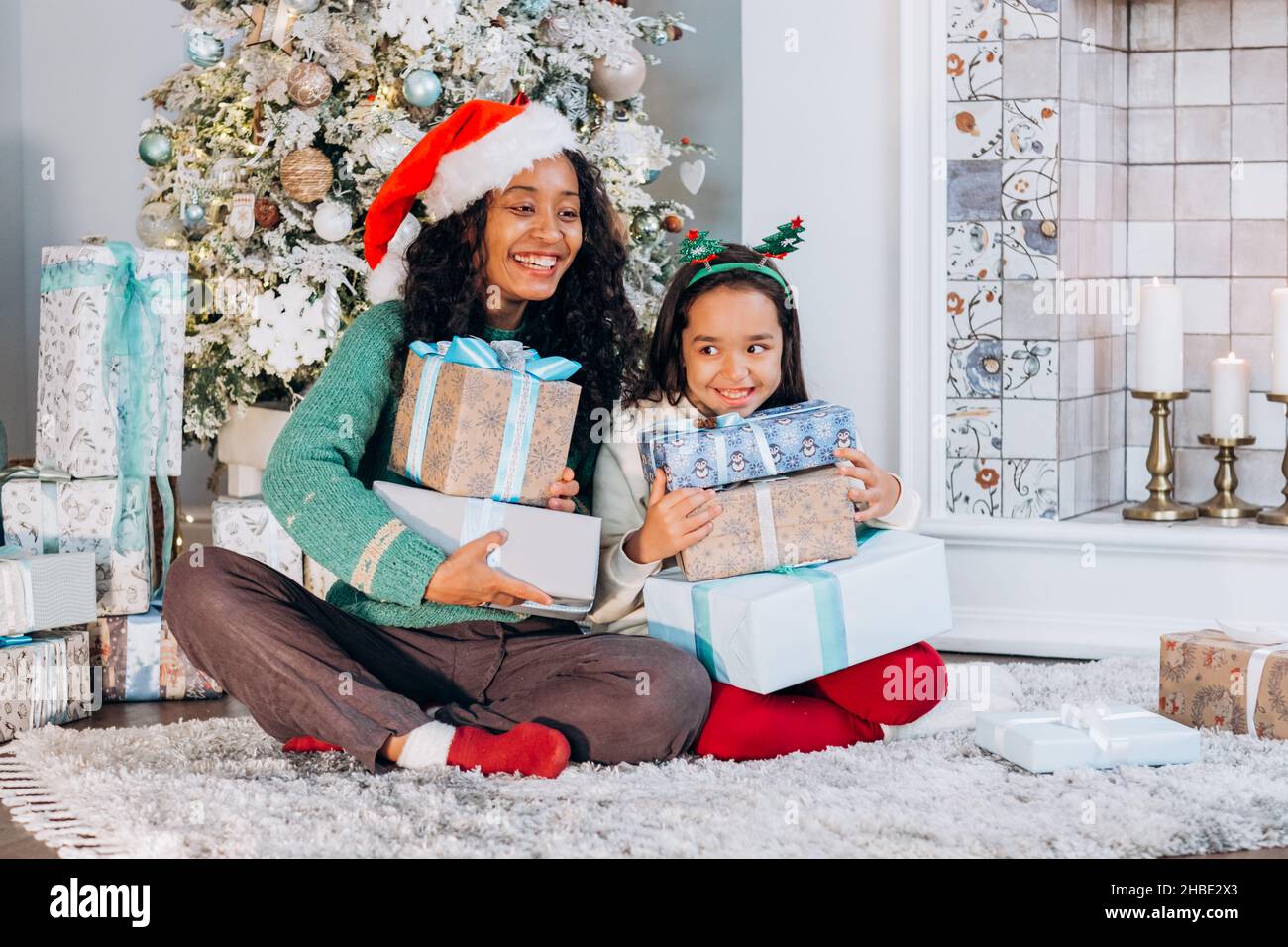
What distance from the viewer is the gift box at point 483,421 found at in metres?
1.80

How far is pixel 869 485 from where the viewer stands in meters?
2.01

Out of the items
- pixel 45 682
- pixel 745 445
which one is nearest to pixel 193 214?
pixel 45 682

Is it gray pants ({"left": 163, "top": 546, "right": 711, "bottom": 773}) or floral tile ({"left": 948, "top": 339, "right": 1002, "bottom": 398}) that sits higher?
floral tile ({"left": 948, "top": 339, "right": 1002, "bottom": 398})

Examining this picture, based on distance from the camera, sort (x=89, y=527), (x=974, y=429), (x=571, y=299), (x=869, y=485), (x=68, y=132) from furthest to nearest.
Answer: (x=68, y=132), (x=974, y=429), (x=89, y=527), (x=571, y=299), (x=869, y=485)

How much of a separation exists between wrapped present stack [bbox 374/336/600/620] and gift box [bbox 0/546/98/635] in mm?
695

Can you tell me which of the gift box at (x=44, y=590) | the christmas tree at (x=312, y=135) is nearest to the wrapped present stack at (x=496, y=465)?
the gift box at (x=44, y=590)

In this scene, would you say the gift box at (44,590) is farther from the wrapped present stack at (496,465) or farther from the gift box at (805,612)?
the gift box at (805,612)

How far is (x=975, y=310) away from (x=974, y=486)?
354 millimetres

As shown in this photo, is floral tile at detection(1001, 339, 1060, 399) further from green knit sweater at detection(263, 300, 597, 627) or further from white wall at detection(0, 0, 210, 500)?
white wall at detection(0, 0, 210, 500)

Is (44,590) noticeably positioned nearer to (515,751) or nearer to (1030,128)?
(515,751)

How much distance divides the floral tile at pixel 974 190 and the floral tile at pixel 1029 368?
0.26m

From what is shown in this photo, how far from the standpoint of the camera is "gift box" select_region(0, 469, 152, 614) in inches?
91.2

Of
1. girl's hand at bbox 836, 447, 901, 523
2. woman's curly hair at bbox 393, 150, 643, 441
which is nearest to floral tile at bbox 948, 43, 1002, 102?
woman's curly hair at bbox 393, 150, 643, 441

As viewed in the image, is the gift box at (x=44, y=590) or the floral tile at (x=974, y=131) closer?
the gift box at (x=44, y=590)
